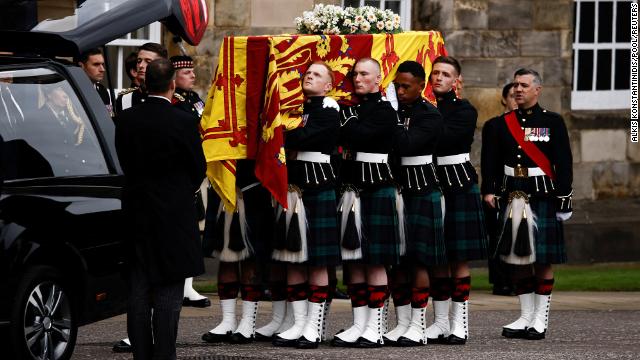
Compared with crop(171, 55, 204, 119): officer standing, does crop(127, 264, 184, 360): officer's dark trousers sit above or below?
below

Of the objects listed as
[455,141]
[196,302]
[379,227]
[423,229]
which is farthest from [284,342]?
[196,302]

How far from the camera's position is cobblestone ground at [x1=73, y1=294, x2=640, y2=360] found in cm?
1017

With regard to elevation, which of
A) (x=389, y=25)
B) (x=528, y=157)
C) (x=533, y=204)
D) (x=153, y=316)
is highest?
(x=389, y=25)

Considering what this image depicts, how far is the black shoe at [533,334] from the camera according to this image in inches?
444

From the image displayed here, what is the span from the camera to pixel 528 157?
37.1 ft

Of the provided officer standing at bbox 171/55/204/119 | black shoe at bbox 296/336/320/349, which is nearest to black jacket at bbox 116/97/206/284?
black shoe at bbox 296/336/320/349

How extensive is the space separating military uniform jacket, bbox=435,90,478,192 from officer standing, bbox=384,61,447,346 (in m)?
0.19

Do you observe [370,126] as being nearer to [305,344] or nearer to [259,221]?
[259,221]

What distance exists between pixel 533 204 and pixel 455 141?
0.77 m

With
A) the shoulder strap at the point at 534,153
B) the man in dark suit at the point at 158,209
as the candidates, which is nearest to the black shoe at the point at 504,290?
the shoulder strap at the point at 534,153

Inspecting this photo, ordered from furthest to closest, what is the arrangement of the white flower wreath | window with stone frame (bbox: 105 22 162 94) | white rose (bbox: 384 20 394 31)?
window with stone frame (bbox: 105 22 162 94), white rose (bbox: 384 20 394 31), the white flower wreath

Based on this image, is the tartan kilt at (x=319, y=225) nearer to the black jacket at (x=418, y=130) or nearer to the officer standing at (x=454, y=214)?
the black jacket at (x=418, y=130)

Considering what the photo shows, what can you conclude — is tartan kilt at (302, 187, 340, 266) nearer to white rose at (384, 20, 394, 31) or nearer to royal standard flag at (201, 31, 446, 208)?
royal standard flag at (201, 31, 446, 208)

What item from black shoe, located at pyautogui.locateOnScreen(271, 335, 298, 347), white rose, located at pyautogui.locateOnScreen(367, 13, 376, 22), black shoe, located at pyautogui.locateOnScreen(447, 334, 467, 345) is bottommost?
black shoe, located at pyautogui.locateOnScreen(447, 334, 467, 345)
